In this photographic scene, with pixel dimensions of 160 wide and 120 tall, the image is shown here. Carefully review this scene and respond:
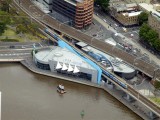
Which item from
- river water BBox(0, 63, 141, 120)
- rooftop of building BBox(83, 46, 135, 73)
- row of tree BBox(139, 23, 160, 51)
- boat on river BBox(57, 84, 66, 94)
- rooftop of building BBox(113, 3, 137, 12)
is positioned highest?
rooftop of building BBox(113, 3, 137, 12)

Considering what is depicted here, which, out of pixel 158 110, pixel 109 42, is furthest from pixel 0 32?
pixel 158 110

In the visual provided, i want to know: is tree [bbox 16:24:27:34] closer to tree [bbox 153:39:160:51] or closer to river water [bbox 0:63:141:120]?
river water [bbox 0:63:141:120]

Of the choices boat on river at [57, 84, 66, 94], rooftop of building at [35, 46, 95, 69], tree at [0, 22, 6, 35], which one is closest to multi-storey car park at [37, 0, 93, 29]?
rooftop of building at [35, 46, 95, 69]

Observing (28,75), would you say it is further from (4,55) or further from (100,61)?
(100,61)

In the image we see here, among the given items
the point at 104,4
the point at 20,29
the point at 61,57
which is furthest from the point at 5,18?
the point at 104,4

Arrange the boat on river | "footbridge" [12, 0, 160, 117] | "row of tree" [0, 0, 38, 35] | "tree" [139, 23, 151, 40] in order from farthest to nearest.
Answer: "row of tree" [0, 0, 38, 35] < "tree" [139, 23, 151, 40] < the boat on river < "footbridge" [12, 0, 160, 117]
